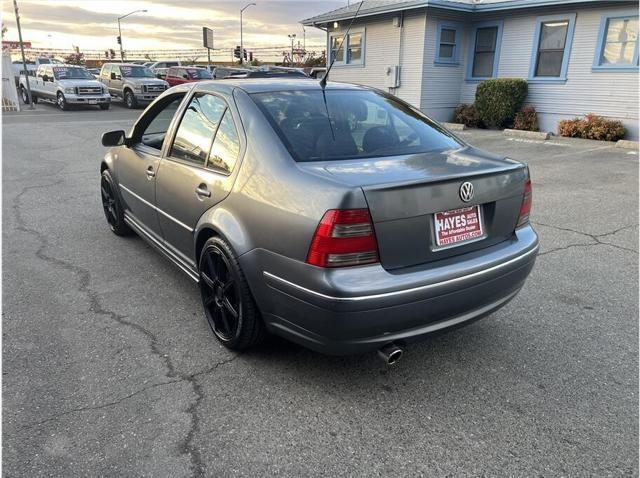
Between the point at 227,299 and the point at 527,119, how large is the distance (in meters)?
13.3

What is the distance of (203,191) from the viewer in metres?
3.04

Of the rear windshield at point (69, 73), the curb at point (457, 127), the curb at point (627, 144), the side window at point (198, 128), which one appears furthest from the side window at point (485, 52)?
the rear windshield at point (69, 73)

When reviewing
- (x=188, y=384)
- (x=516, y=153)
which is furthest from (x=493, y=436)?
(x=516, y=153)

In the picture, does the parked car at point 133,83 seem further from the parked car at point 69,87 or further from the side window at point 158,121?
the side window at point 158,121

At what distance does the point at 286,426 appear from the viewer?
2.41 meters

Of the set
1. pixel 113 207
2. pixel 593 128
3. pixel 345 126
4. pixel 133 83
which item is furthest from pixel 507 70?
pixel 133 83

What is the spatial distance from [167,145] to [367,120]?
4.99 ft

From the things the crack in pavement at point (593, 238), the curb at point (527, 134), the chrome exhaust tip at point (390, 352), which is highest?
the chrome exhaust tip at point (390, 352)

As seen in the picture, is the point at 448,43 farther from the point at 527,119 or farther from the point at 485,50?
the point at 527,119

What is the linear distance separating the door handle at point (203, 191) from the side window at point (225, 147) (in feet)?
0.45

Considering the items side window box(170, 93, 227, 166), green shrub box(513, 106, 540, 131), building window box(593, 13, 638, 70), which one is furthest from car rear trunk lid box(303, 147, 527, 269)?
green shrub box(513, 106, 540, 131)

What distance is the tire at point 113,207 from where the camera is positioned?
16.0 ft

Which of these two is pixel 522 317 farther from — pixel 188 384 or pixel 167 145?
pixel 167 145

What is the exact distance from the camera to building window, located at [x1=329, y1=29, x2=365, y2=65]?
1705cm
